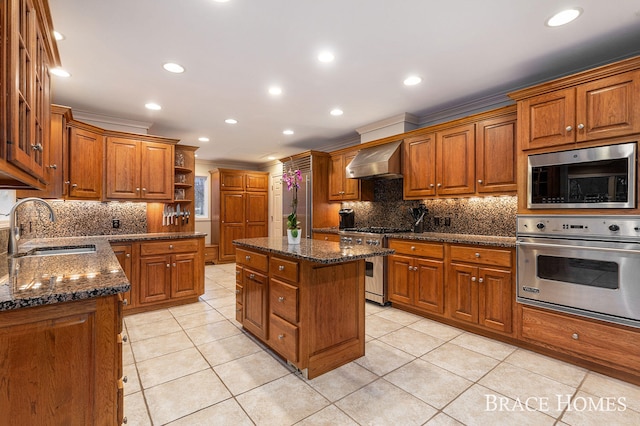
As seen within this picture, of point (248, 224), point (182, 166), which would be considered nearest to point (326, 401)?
point (182, 166)

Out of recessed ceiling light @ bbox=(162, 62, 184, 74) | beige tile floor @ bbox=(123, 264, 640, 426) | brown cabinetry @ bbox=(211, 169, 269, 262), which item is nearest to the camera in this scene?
beige tile floor @ bbox=(123, 264, 640, 426)

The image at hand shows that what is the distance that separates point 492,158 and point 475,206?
26.8 inches

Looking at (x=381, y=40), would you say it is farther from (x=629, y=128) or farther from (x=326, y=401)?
(x=326, y=401)

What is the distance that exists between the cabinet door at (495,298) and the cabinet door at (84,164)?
15.0 feet

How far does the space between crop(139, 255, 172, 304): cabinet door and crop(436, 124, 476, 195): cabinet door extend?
356 cm

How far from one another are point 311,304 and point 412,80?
8.06 feet

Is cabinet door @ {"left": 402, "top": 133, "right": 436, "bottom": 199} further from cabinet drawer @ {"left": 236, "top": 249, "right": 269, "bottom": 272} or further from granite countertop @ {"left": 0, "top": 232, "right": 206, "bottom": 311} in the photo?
granite countertop @ {"left": 0, "top": 232, "right": 206, "bottom": 311}

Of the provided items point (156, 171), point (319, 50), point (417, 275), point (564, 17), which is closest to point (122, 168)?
point (156, 171)

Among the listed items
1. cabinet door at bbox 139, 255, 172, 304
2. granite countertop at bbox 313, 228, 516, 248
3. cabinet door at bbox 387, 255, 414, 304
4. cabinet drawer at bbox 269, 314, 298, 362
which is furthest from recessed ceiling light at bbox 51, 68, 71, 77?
cabinet door at bbox 387, 255, 414, 304

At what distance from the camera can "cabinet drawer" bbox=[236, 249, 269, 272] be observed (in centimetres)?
266

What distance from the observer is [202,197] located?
305 inches

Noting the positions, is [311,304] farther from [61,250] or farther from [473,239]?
[61,250]

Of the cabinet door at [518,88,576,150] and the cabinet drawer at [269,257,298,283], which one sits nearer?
the cabinet drawer at [269,257,298,283]

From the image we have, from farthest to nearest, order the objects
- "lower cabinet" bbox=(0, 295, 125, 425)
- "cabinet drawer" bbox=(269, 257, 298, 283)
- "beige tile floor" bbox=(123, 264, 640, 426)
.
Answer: "cabinet drawer" bbox=(269, 257, 298, 283)
"beige tile floor" bbox=(123, 264, 640, 426)
"lower cabinet" bbox=(0, 295, 125, 425)
